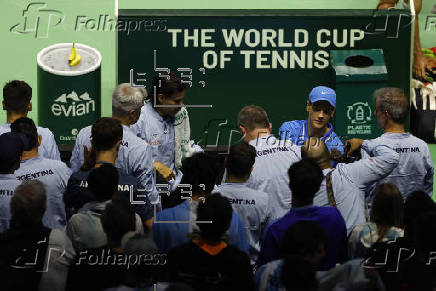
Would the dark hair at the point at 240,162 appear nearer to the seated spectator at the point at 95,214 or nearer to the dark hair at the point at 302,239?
the seated spectator at the point at 95,214

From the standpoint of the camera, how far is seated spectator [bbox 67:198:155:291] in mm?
4285

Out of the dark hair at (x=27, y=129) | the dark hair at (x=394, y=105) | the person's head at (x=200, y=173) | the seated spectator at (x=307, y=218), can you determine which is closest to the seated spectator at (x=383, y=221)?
the seated spectator at (x=307, y=218)

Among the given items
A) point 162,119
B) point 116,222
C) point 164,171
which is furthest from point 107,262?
point 162,119

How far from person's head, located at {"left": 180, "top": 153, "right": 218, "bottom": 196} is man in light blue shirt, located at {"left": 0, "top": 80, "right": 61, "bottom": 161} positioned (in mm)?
1546

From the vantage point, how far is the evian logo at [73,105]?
832 cm

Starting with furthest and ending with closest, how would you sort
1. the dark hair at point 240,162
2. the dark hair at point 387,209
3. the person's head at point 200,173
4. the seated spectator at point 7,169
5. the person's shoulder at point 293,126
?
the person's shoulder at point 293,126 → the dark hair at point 240,162 → the seated spectator at point 7,169 → the person's head at point 200,173 → the dark hair at point 387,209

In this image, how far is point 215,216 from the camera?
14.7ft

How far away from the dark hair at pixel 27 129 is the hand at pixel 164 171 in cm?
116

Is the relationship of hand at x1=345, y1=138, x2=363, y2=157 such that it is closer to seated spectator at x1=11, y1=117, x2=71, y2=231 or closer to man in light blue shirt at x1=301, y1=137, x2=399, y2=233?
man in light blue shirt at x1=301, y1=137, x2=399, y2=233

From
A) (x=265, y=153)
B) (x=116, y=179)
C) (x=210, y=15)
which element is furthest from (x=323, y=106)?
(x=116, y=179)

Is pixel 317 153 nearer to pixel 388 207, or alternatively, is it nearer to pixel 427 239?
pixel 388 207

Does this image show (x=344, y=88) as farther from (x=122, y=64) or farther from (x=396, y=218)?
(x=396, y=218)

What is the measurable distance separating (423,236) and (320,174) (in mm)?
821

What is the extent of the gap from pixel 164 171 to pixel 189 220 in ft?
5.86
